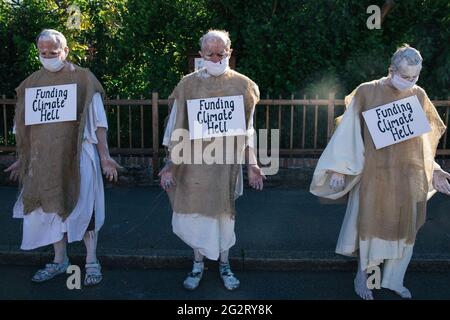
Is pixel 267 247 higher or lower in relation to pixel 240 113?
lower

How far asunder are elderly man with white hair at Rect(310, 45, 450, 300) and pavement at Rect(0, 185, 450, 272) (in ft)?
2.58

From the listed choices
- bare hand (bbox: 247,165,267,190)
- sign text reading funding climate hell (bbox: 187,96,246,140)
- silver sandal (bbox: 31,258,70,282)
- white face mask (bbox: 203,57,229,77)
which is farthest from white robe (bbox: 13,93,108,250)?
bare hand (bbox: 247,165,267,190)

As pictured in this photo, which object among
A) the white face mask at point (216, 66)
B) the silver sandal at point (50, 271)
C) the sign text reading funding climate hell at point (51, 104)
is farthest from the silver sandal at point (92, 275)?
the white face mask at point (216, 66)

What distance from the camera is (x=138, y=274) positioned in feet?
14.4

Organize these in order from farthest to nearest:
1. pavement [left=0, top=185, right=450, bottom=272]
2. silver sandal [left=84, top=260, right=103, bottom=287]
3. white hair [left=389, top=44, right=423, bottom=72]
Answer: pavement [left=0, top=185, right=450, bottom=272]
silver sandal [left=84, top=260, right=103, bottom=287]
white hair [left=389, top=44, right=423, bottom=72]

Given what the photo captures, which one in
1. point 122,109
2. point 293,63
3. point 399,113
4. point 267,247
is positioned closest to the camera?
point 399,113

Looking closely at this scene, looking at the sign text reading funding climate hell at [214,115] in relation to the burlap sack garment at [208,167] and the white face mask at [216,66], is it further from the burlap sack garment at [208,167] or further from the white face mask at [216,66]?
the white face mask at [216,66]

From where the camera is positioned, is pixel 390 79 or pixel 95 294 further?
pixel 95 294

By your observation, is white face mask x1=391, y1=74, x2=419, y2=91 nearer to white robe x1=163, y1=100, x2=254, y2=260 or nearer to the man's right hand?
the man's right hand

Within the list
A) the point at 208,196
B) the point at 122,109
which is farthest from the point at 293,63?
the point at 208,196

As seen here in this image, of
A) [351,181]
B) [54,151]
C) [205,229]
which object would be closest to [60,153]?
[54,151]

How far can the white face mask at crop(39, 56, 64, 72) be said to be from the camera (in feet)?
12.3

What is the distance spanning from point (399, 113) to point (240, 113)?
1.14 metres
